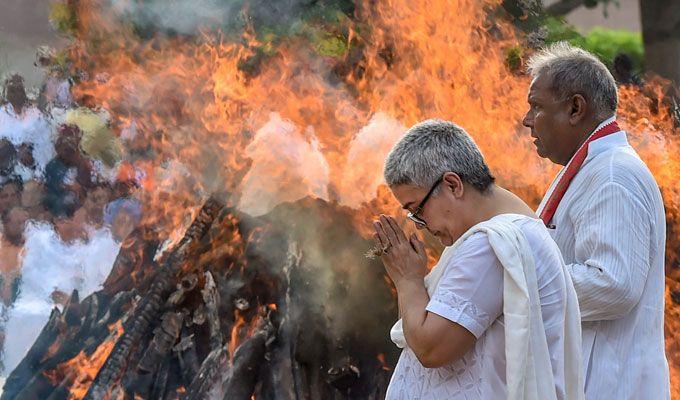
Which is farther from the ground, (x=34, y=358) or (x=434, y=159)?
(x=34, y=358)

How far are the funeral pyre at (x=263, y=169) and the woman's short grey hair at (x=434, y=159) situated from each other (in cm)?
274

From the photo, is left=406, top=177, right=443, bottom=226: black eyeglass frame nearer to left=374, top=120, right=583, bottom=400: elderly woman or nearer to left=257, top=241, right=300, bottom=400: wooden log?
left=374, top=120, right=583, bottom=400: elderly woman

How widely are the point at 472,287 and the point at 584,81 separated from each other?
1131 mm

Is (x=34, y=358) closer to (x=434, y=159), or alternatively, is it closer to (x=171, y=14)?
(x=171, y=14)

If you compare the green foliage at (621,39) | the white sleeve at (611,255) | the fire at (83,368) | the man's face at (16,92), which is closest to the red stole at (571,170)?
the white sleeve at (611,255)

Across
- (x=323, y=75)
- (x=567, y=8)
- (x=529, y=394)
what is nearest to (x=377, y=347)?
(x=323, y=75)

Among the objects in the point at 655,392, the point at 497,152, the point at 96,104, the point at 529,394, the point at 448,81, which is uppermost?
the point at 96,104

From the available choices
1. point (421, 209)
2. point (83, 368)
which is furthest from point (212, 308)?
point (421, 209)

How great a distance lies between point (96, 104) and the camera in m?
5.39

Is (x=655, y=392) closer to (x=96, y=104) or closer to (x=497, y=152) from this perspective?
(x=497, y=152)

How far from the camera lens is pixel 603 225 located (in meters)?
2.94

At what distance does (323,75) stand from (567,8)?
12.0ft

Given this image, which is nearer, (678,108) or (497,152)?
(497,152)

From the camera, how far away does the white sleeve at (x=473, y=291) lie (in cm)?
237
